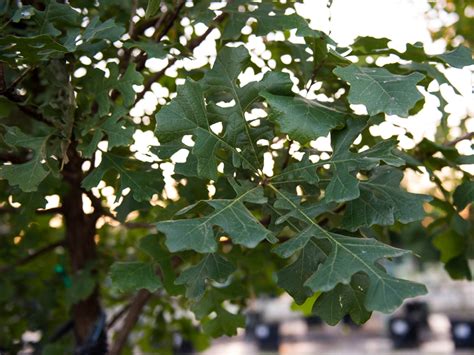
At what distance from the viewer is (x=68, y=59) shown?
755 millimetres

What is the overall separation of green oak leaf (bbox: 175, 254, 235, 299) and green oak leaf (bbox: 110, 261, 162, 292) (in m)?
0.06

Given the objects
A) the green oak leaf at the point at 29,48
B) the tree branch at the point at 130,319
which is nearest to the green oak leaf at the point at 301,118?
the green oak leaf at the point at 29,48

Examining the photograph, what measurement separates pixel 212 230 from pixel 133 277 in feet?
0.67

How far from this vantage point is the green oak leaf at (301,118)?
25.1 inches

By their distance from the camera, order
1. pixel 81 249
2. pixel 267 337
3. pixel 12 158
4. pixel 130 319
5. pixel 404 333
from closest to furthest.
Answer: pixel 12 158 → pixel 130 319 → pixel 81 249 → pixel 404 333 → pixel 267 337

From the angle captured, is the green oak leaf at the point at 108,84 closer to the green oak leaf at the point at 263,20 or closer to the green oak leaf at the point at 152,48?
the green oak leaf at the point at 152,48

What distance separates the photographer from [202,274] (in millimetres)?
688

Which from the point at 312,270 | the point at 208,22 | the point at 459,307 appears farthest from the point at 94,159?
the point at 459,307

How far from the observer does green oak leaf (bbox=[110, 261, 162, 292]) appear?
0.74 m

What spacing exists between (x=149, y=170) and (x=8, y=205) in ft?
1.42

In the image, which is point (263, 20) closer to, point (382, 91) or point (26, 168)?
point (382, 91)

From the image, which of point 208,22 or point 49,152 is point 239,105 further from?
point 49,152

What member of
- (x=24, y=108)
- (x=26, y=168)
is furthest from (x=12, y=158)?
(x=26, y=168)

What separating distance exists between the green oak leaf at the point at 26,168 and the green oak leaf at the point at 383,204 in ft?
1.10
